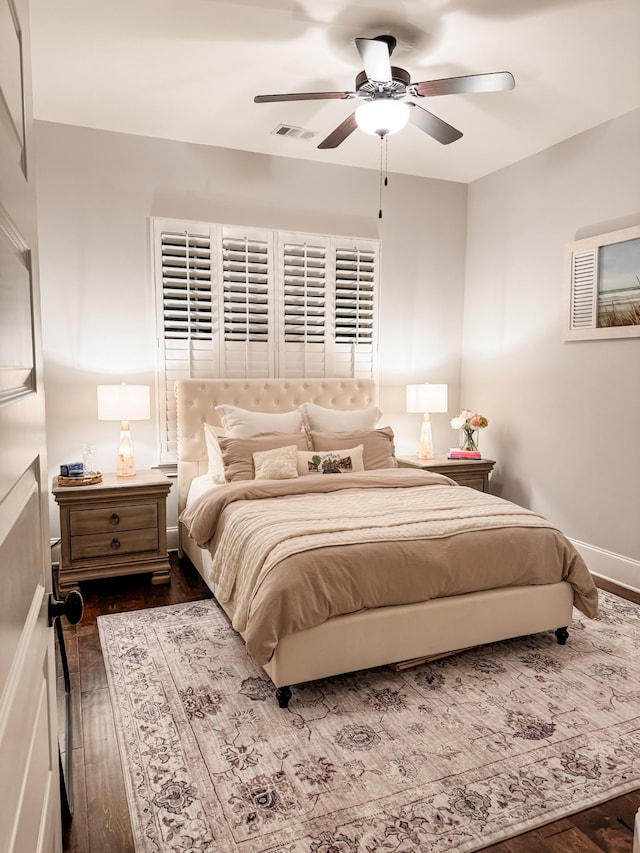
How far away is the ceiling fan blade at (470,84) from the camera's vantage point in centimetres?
274

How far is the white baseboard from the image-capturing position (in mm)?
3933

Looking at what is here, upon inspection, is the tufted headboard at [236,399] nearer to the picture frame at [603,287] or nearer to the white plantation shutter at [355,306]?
→ the white plantation shutter at [355,306]

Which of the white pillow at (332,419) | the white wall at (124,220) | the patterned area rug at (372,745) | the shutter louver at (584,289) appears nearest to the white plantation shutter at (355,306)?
the white wall at (124,220)

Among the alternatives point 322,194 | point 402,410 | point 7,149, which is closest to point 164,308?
point 322,194

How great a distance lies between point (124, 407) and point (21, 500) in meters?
3.37

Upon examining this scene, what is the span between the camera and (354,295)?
5074 mm

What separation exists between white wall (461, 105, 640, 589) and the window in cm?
102

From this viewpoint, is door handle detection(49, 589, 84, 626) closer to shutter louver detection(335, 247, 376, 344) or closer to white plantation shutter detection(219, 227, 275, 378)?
white plantation shutter detection(219, 227, 275, 378)

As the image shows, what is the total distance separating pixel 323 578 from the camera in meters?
2.53

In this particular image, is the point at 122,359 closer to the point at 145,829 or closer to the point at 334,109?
the point at 334,109

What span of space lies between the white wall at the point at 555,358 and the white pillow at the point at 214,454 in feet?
7.98

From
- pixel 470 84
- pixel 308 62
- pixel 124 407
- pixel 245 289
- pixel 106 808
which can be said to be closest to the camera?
pixel 106 808

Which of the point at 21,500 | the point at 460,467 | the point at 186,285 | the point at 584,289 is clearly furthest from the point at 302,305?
the point at 21,500

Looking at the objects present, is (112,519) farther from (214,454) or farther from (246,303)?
(246,303)
